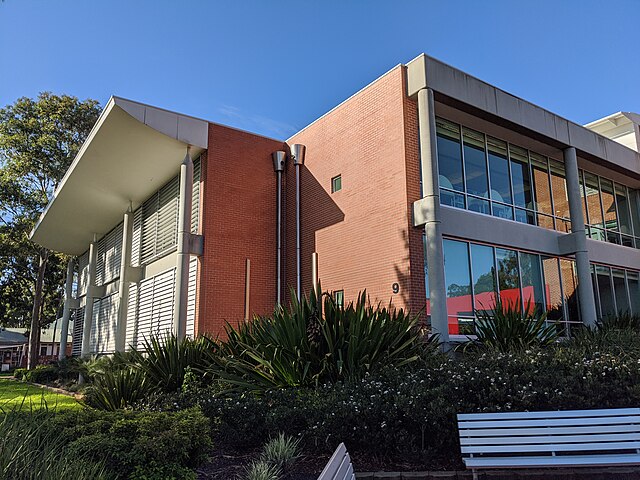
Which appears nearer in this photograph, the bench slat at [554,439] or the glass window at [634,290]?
the bench slat at [554,439]

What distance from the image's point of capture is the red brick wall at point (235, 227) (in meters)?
13.7

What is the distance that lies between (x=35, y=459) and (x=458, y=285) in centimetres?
977

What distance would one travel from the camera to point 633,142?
20047 mm

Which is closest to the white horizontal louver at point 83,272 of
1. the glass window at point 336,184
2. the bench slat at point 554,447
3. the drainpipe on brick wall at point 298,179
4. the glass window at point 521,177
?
the drainpipe on brick wall at point 298,179

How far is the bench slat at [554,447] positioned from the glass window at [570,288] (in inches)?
418

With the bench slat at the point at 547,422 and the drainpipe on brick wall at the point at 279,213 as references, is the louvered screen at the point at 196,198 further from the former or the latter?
the bench slat at the point at 547,422

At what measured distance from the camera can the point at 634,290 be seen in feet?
60.5

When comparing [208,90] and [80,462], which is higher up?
[208,90]

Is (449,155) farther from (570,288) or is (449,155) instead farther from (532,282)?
(570,288)

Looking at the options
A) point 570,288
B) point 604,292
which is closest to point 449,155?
point 570,288

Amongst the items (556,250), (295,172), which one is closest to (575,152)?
(556,250)

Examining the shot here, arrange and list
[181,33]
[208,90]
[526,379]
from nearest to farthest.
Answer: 1. [526,379]
2. [181,33]
3. [208,90]

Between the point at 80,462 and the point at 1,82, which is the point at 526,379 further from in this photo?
the point at 1,82

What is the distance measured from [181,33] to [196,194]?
4177 millimetres
